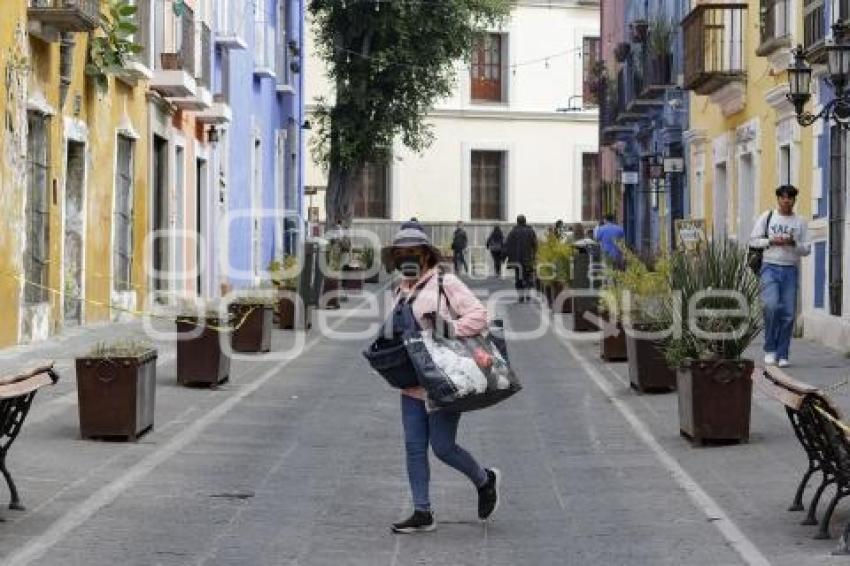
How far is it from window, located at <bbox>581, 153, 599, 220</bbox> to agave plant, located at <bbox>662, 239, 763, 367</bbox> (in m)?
47.6

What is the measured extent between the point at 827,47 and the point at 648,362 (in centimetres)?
425

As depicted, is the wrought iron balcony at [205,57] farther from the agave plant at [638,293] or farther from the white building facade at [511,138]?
the white building facade at [511,138]

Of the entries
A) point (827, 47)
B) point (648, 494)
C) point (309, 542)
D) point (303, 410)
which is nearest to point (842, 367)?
point (827, 47)

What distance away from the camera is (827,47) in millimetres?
18031

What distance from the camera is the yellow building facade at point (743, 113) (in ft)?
76.6

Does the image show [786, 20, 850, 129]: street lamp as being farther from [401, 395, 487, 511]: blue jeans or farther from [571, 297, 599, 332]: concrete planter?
[401, 395, 487, 511]: blue jeans

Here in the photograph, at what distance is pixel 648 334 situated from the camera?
15.2 m

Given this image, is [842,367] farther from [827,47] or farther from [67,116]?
[67,116]

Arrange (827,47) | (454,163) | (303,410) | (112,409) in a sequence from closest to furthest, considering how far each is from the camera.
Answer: (112,409) < (303,410) < (827,47) < (454,163)

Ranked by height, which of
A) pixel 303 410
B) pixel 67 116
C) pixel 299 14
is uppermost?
pixel 299 14

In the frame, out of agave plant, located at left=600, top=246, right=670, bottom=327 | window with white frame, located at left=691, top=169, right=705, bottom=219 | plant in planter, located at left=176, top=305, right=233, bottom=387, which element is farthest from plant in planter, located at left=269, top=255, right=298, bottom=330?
window with white frame, located at left=691, top=169, right=705, bottom=219

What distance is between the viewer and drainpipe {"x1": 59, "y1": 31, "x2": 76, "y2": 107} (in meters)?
21.5

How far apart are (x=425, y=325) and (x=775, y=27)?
16053mm

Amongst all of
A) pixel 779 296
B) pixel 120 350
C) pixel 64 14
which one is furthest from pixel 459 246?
pixel 120 350
